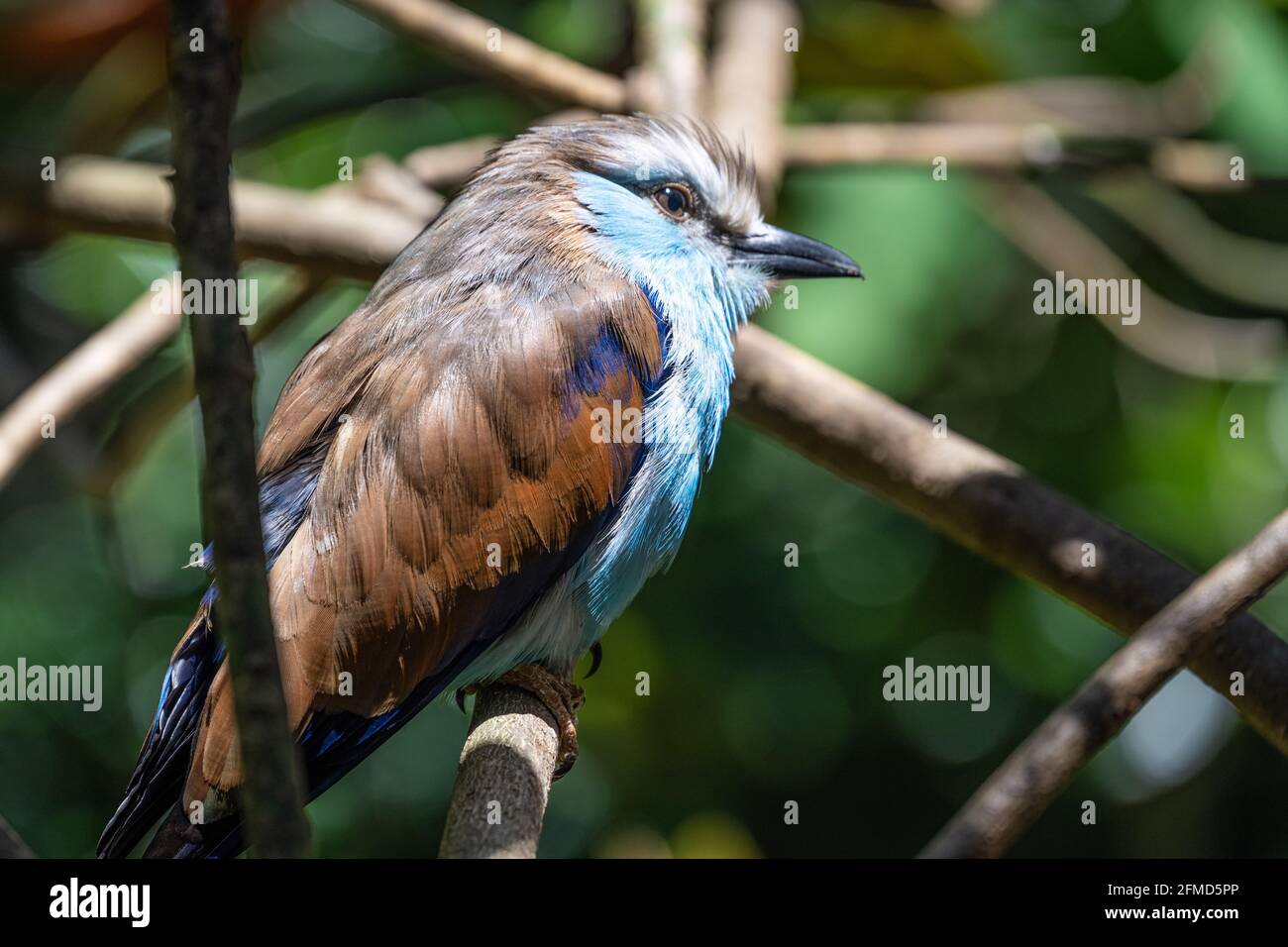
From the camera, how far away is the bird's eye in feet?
11.9

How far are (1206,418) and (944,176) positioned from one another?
1.29m

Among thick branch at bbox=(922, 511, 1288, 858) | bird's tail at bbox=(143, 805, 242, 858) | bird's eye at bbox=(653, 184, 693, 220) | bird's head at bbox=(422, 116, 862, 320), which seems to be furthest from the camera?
bird's eye at bbox=(653, 184, 693, 220)

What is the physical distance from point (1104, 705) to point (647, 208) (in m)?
1.94

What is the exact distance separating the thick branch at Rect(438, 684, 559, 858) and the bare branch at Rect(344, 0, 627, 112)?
7.40ft

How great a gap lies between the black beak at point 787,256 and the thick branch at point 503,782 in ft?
4.44

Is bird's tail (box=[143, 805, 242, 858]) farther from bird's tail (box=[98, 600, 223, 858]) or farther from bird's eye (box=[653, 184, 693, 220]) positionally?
bird's eye (box=[653, 184, 693, 220])

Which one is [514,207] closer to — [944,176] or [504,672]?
[504,672]

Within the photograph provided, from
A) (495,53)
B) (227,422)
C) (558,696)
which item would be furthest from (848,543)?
(227,422)

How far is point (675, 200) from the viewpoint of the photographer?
3.66m

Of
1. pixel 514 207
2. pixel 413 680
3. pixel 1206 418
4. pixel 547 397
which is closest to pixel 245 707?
pixel 413 680

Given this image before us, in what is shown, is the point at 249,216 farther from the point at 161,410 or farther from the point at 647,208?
the point at 647,208
